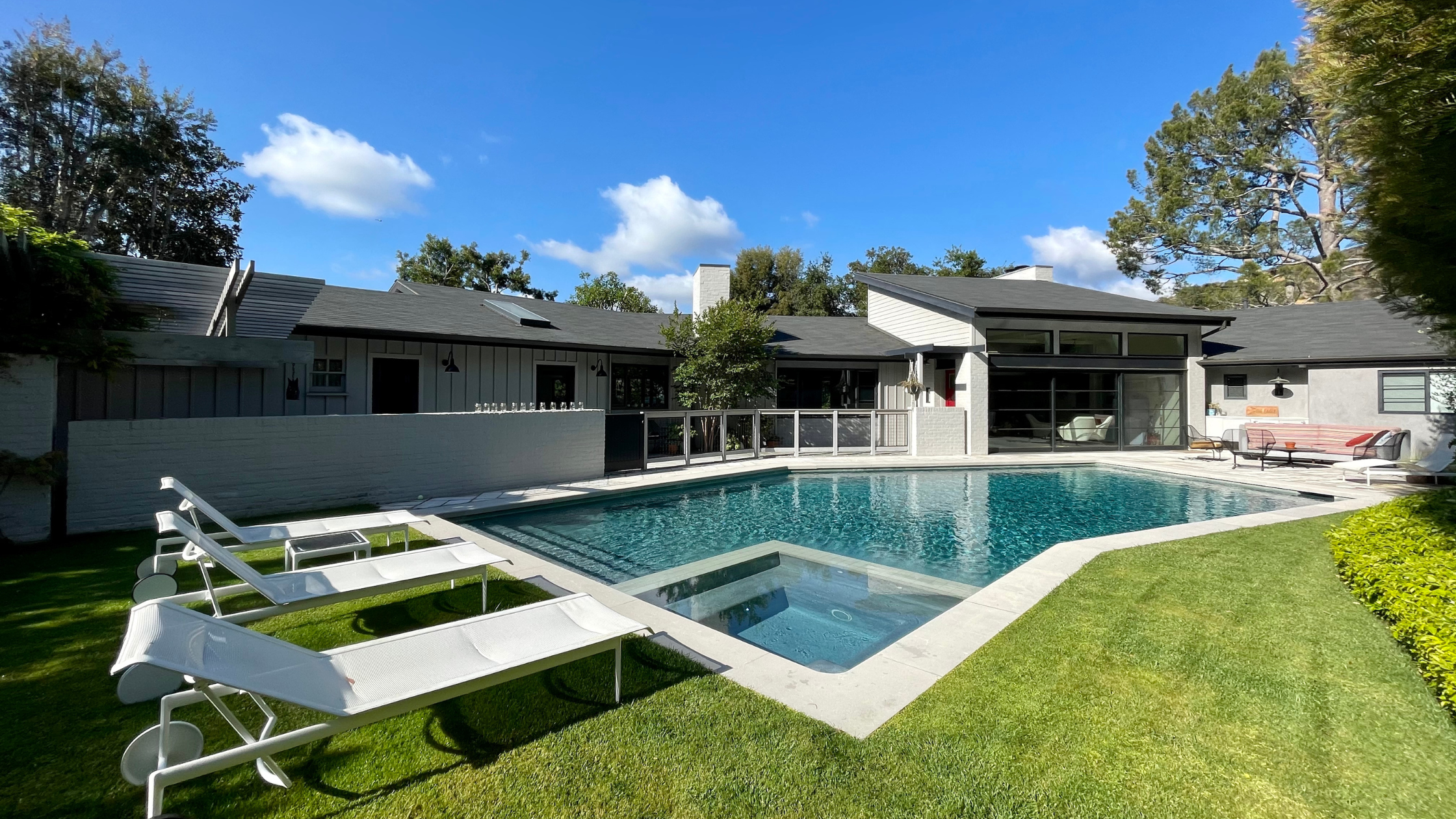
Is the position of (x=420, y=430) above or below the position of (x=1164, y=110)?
below

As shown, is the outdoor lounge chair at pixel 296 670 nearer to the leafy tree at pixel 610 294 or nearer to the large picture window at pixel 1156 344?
the large picture window at pixel 1156 344

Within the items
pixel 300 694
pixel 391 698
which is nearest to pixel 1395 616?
pixel 391 698

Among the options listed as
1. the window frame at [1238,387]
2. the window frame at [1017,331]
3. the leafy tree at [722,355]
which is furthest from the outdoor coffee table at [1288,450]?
the leafy tree at [722,355]

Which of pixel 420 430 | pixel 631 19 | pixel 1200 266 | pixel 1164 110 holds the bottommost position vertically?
pixel 420 430

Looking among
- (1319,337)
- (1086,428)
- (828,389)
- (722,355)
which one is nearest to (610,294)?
(828,389)

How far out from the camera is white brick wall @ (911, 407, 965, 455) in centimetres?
1520

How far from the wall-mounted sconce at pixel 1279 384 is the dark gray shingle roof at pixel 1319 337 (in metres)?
0.70

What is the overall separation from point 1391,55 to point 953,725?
5.25 m

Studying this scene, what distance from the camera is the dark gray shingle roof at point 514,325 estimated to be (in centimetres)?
1159

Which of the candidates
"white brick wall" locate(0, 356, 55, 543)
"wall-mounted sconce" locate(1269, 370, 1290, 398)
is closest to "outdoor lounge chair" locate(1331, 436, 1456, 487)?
"wall-mounted sconce" locate(1269, 370, 1290, 398)

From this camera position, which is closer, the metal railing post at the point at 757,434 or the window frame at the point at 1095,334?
the metal railing post at the point at 757,434

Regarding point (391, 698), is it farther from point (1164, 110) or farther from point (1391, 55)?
point (1164, 110)

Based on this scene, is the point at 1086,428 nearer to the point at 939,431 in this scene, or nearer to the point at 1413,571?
the point at 939,431

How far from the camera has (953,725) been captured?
2.77 meters
